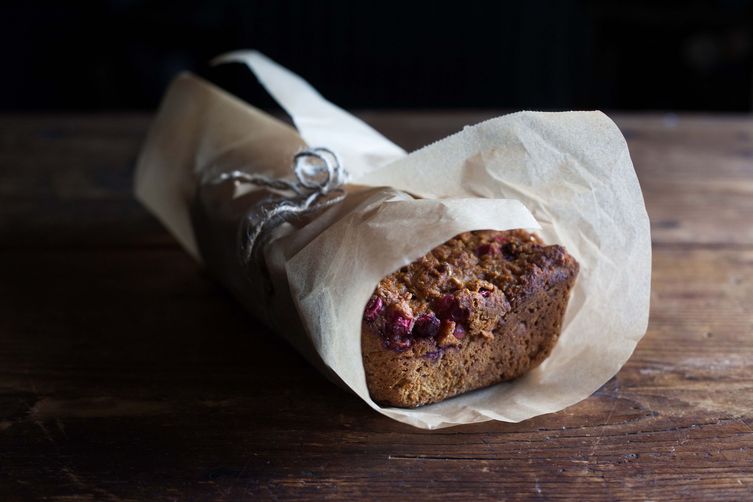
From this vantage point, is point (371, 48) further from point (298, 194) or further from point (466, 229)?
point (466, 229)

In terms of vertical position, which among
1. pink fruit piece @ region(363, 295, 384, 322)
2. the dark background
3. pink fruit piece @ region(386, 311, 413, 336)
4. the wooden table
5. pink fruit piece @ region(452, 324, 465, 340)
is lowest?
the dark background

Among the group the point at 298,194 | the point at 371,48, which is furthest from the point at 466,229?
the point at 371,48

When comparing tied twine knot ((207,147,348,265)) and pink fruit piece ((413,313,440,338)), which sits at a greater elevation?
tied twine knot ((207,147,348,265))

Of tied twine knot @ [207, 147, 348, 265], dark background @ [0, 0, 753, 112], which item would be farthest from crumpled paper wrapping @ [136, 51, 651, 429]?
dark background @ [0, 0, 753, 112]

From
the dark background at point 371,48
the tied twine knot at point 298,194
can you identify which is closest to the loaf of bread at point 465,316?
the tied twine knot at point 298,194

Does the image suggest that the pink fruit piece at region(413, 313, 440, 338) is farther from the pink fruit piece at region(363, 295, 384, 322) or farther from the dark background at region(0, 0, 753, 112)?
the dark background at region(0, 0, 753, 112)
